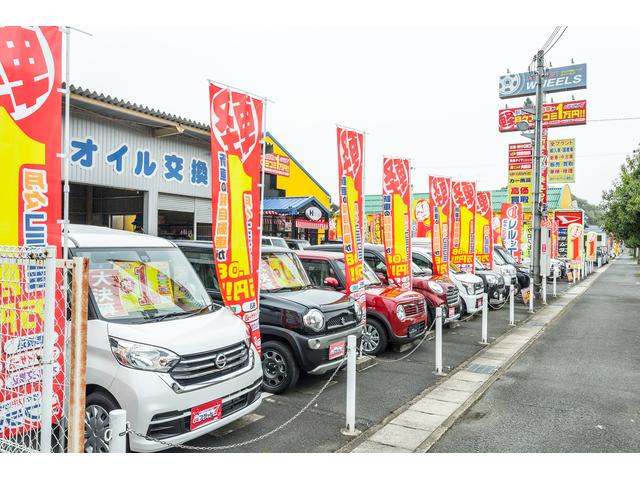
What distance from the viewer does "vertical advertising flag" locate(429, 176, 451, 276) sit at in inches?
437

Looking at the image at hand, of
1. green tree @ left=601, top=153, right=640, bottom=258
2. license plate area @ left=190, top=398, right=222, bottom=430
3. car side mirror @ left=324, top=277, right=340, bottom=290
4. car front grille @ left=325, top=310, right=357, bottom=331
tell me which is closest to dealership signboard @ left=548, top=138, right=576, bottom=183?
green tree @ left=601, top=153, right=640, bottom=258

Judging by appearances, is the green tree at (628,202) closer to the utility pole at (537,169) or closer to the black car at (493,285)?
the utility pole at (537,169)

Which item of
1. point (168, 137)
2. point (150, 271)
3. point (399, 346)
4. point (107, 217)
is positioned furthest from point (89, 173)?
point (399, 346)

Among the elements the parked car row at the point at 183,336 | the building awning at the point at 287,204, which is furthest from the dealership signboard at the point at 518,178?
the parked car row at the point at 183,336

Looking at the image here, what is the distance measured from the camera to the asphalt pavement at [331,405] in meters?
4.58

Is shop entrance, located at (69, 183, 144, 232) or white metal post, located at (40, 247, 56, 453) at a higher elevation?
shop entrance, located at (69, 183, 144, 232)

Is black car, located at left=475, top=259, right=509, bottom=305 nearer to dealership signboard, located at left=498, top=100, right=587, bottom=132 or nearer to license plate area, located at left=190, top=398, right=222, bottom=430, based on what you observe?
dealership signboard, located at left=498, top=100, right=587, bottom=132

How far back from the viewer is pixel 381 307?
797 cm

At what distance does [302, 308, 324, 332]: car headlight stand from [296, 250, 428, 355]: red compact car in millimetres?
1684

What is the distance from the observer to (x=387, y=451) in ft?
14.7

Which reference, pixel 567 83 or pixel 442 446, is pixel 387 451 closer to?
Result: pixel 442 446

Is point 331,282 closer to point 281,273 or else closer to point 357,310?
point 357,310

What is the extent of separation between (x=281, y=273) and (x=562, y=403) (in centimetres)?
408

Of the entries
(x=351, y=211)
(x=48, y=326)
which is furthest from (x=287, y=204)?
(x=48, y=326)
